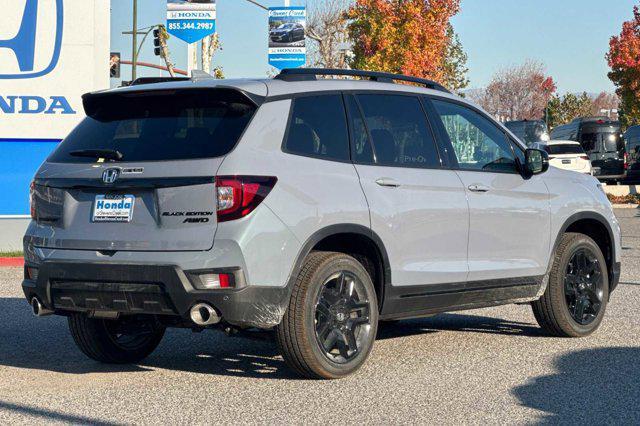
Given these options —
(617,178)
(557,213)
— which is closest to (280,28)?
(617,178)

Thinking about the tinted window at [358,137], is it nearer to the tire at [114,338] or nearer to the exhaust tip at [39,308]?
the tire at [114,338]

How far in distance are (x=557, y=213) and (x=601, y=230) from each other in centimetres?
83

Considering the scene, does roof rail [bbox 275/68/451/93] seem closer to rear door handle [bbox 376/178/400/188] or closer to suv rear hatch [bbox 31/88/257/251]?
suv rear hatch [bbox 31/88/257/251]

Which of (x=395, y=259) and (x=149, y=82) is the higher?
(x=149, y=82)

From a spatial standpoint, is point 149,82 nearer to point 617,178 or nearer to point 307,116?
point 307,116

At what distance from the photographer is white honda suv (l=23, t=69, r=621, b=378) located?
6539 mm

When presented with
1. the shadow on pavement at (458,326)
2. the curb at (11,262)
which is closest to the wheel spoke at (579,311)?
the shadow on pavement at (458,326)

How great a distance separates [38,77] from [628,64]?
4520cm

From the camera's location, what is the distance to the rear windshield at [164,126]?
265 inches

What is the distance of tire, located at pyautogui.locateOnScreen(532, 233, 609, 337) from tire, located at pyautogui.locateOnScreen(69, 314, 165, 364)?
2932 millimetres

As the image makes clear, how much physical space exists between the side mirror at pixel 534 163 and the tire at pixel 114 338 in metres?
2.87

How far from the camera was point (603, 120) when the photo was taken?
4562 cm

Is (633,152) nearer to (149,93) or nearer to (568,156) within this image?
(568,156)

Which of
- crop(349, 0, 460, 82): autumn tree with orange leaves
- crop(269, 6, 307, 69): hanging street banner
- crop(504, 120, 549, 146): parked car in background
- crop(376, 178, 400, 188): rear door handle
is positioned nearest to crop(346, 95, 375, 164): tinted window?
crop(376, 178, 400, 188): rear door handle
